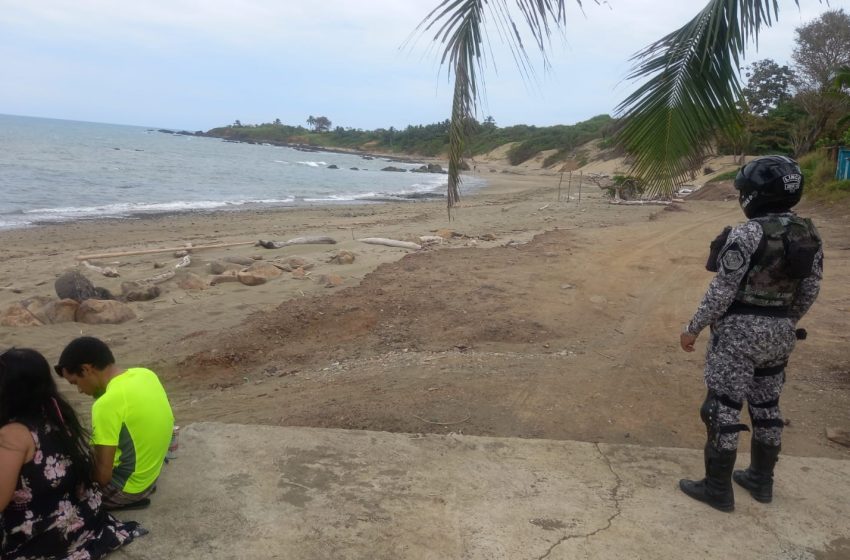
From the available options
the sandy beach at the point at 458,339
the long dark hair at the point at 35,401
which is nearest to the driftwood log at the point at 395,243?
the sandy beach at the point at 458,339

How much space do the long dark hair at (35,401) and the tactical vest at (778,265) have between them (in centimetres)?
281

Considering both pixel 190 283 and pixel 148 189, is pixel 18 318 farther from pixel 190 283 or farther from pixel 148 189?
pixel 148 189

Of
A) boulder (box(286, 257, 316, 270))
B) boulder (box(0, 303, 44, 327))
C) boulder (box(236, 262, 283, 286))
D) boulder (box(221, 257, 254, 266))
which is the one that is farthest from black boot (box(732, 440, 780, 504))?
boulder (box(221, 257, 254, 266))

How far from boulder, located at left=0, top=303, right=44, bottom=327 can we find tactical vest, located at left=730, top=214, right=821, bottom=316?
727 cm

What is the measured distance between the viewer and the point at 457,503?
9.95 feet

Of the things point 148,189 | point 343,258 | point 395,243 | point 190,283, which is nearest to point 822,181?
point 395,243

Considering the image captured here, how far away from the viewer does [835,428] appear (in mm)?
4297

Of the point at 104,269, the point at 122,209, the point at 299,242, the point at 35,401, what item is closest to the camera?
the point at 35,401

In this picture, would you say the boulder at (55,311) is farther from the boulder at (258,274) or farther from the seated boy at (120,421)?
the seated boy at (120,421)

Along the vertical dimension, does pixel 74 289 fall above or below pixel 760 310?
below

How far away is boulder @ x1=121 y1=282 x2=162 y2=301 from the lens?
8508 mm

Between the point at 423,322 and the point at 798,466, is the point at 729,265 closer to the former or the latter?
the point at 798,466

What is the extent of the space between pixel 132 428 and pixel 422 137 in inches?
2987

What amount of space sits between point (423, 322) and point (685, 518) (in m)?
4.11
